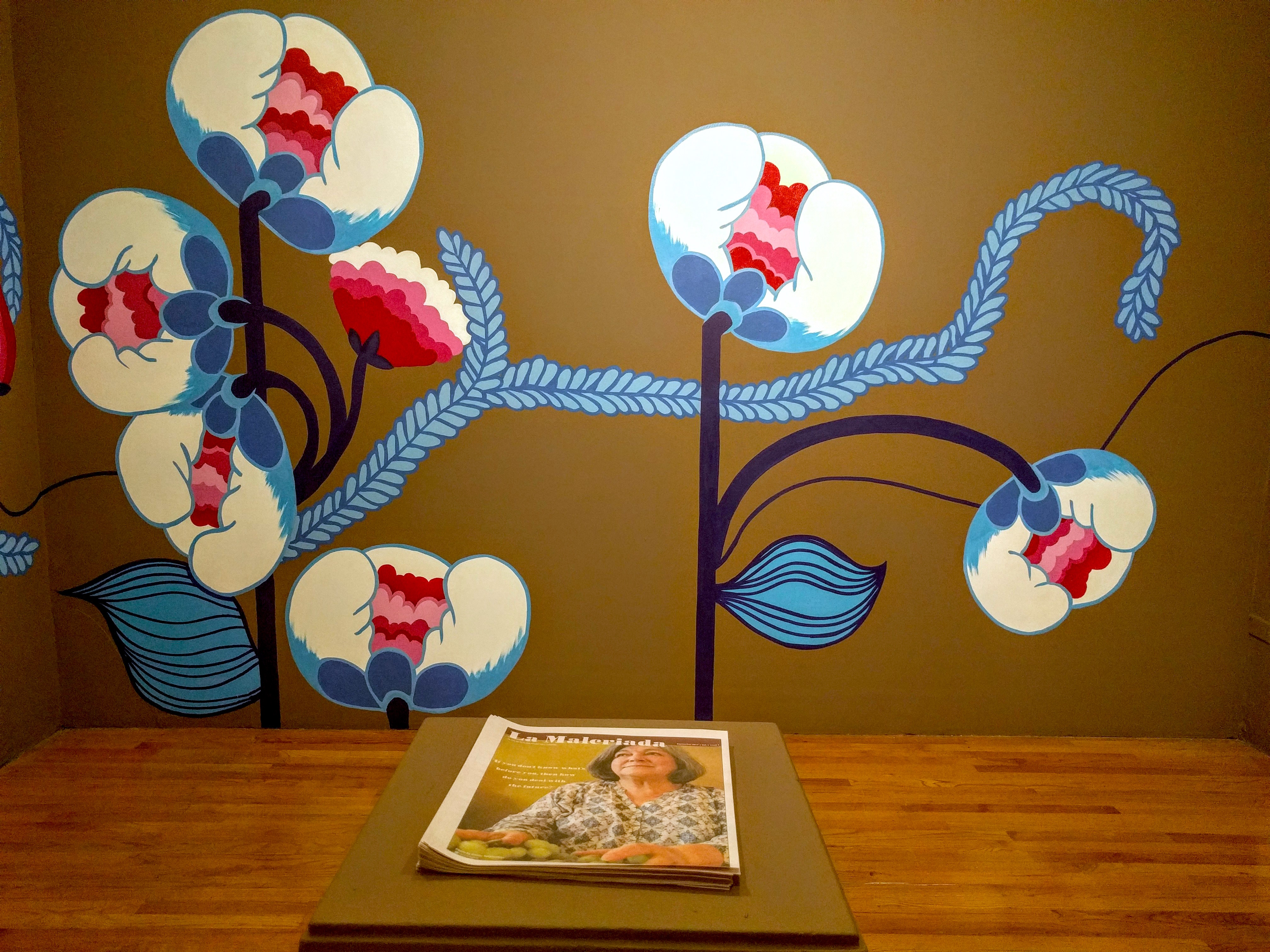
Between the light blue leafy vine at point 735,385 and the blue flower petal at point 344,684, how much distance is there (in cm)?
32

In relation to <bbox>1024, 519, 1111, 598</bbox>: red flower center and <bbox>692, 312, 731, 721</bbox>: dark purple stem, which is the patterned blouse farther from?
<bbox>1024, 519, 1111, 598</bbox>: red flower center

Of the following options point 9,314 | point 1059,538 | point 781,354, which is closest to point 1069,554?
point 1059,538

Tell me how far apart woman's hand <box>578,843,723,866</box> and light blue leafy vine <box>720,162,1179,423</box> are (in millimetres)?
1339

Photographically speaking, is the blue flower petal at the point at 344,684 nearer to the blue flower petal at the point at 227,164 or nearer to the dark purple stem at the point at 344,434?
the dark purple stem at the point at 344,434

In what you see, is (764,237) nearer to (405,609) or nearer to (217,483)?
(405,609)

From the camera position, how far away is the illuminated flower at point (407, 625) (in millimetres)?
2076

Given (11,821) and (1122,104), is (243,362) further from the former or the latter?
(1122,104)

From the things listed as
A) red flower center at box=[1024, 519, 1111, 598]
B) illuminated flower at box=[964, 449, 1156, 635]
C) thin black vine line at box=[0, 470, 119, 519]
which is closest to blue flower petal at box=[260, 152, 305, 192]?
thin black vine line at box=[0, 470, 119, 519]

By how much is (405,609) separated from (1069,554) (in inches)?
66.9

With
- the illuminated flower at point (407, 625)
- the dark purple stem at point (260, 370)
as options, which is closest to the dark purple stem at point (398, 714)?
the illuminated flower at point (407, 625)

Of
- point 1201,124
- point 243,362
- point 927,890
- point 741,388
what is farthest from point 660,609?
point 1201,124

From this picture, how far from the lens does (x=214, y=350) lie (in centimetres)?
200

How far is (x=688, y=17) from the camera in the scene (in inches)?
75.5

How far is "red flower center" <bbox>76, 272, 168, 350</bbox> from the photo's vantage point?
1.98 m
